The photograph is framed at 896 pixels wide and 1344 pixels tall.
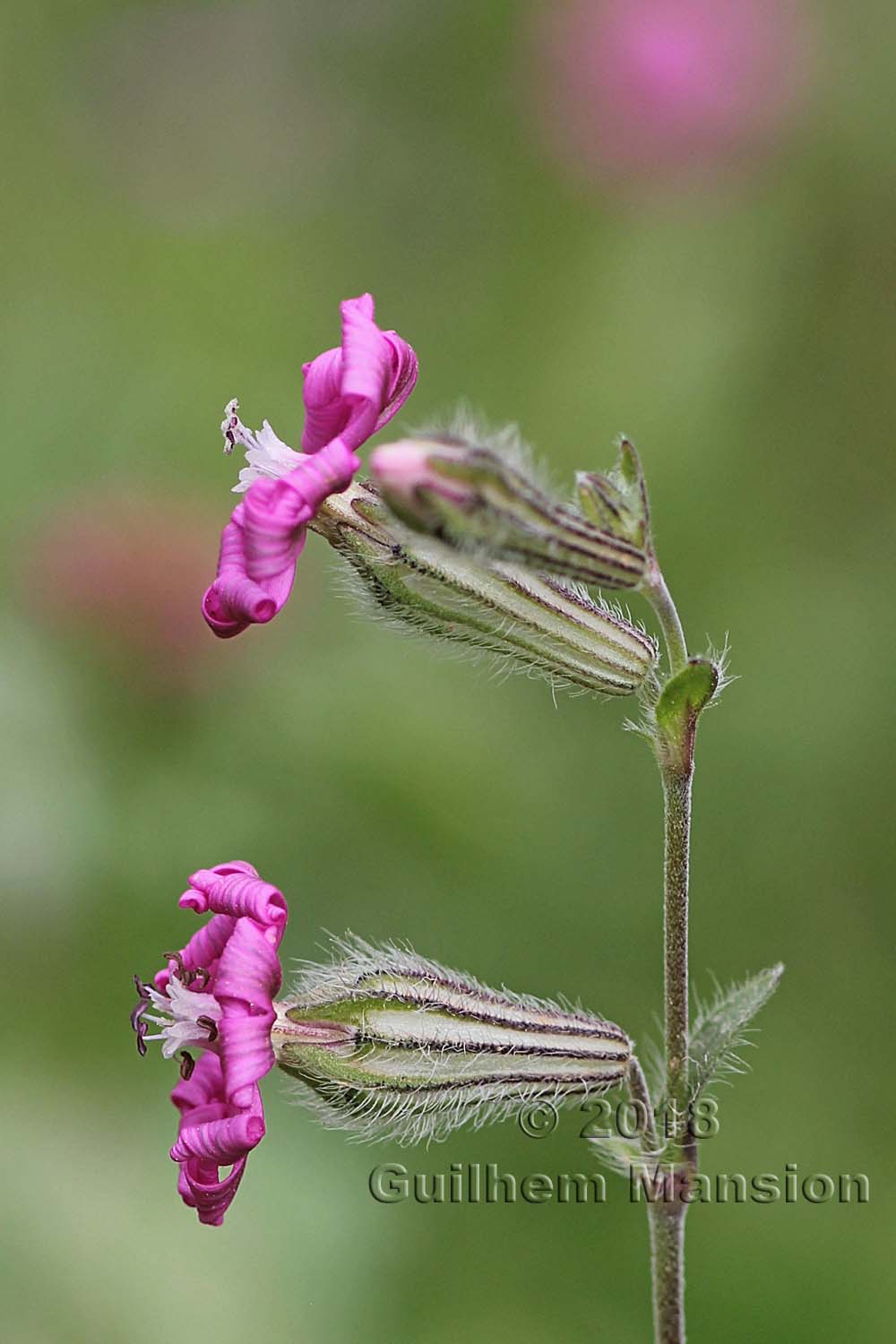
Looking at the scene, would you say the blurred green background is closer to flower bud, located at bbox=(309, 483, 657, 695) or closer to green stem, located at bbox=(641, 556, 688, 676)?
flower bud, located at bbox=(309, 483, 657, 695)

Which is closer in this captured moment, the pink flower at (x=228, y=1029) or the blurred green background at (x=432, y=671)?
the pink flower at (x=228, y=1029)

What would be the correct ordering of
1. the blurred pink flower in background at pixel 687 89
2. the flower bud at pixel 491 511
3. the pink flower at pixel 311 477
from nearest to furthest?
1. the flower bud at pixel 491 511
2. the pink flower at pixel 311 477
3. the blurred pink flower in background at pixel 687 89

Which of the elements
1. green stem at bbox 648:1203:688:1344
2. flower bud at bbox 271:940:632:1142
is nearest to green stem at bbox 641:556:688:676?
flower bud at bbox 271:940:632:1142

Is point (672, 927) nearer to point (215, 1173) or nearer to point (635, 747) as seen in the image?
point (215, 1173)

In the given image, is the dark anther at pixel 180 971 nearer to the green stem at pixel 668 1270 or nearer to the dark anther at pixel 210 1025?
the dark anther at pixel 210 1025

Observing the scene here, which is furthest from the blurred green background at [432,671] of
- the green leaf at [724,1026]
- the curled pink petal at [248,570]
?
the green leaf at [724,1026]

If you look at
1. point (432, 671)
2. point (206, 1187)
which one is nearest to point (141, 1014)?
point (206, 1187)
